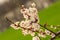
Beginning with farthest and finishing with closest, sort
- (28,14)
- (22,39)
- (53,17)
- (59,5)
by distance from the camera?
(59,5) < (53,17) < (22,39) < (28,14)

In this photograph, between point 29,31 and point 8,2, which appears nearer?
point 29,31

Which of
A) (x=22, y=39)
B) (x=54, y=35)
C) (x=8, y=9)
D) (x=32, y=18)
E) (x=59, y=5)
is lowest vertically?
(x=8, y=9)

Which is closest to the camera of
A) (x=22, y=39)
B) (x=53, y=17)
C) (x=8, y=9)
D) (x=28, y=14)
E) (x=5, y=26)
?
(x=28, y=14)

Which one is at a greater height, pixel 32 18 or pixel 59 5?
pixel 32 18

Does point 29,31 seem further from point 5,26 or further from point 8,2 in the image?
point 8,2

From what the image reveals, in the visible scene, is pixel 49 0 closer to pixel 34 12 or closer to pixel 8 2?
pixel 8 2

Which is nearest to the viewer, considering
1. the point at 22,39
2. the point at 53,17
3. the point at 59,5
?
the point at 22,39

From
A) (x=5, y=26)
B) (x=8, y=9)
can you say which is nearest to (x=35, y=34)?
(x=5, y=26)

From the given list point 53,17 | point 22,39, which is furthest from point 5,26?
point 22,39

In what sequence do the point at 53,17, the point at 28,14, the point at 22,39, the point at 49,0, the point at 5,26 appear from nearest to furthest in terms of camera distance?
1. the point at 28,14
2. the point at 22,39
3. the point at 53,17
4. the point at 5,26
5. the point at 49,0
